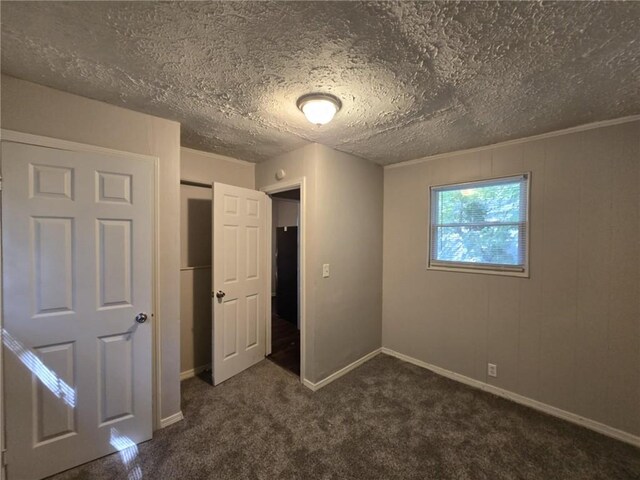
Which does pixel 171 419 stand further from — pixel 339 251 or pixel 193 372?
pixel 339 251

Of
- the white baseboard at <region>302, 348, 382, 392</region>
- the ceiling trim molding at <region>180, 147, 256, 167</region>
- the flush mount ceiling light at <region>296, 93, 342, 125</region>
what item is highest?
the ceiling trim molding at <region>180, 147, 256, 167</region>

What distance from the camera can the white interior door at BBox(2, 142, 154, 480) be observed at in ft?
4.83

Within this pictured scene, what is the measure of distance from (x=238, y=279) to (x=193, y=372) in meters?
1.07

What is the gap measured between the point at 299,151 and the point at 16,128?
1909 mm

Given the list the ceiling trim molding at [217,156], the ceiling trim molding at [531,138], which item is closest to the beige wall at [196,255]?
the ceiling trim molding at [217,156]

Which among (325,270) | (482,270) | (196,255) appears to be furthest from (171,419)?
(482,270)

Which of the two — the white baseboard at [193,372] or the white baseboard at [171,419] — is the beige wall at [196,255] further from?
the white baseboard at [171,419]

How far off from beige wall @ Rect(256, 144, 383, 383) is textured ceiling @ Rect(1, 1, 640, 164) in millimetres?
643

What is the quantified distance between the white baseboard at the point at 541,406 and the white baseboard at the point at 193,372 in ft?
7.41

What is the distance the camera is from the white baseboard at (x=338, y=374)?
2494mm

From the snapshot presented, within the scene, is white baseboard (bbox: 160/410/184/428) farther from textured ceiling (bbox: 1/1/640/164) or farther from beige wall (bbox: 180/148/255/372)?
textured ceiling (bbox: 1/1/640/164)

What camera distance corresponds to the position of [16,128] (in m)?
1.48

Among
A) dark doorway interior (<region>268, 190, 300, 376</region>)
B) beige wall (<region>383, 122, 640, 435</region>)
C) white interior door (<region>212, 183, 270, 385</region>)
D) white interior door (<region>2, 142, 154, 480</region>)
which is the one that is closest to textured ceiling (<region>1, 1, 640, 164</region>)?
beige wall (<region>383, 122, 640, 435</region>)

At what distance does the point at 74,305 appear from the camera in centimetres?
161
